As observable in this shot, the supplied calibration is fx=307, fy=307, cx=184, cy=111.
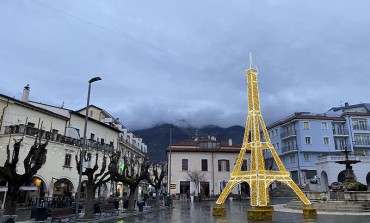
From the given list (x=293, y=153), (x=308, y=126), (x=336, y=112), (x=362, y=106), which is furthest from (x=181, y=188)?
(x=362, y=106)

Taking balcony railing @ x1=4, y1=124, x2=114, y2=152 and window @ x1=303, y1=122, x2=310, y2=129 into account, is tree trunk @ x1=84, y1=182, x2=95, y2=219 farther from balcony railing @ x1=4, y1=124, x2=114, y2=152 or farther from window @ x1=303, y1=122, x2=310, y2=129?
window @ x1=303, y1=122, x2=310, y2=129

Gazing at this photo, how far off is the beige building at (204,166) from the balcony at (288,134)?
29.5ft

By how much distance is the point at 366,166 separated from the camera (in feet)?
167

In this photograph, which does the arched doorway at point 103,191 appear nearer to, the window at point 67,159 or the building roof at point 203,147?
the window at point 67,159

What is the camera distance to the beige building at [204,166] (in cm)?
5903

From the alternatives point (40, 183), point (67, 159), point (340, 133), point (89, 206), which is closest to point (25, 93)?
point (67, 159)

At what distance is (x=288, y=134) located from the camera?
62.6 m

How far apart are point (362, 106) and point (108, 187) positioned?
56.7 meters

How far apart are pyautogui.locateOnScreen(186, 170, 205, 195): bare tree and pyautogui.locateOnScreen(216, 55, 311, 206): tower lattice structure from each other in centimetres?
3561

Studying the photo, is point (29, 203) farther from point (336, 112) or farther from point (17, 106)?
point (336, 112)

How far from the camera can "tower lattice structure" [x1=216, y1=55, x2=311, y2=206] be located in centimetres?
1955

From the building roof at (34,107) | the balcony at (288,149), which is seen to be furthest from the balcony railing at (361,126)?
the building roof at (34,107)

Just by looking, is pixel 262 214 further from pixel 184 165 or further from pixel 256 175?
pixel 184 165

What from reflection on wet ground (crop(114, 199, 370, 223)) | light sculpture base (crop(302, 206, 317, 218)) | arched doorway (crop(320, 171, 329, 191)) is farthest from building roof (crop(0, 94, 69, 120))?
arched doorway (crop(320, 171, 329, 191))
